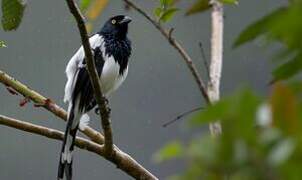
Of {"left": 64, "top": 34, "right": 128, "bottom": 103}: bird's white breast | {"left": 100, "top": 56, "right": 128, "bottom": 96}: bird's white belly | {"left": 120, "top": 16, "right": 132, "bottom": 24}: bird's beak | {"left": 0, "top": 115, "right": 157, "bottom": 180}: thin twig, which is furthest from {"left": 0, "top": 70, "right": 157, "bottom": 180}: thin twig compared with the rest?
{"left": 120, "top": 16, "right": 132, "bottom": 24}: bird's beak

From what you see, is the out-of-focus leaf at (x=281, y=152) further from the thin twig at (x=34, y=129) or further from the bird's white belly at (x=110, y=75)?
the bird's white belly at (x=110, y=75)

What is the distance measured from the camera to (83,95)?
8.11 ft

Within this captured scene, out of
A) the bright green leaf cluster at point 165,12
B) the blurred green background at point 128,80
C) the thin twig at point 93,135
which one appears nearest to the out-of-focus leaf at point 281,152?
the bright green leaf cluster at point 165,12

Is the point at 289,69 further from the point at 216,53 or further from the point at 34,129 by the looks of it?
the point at 34,129

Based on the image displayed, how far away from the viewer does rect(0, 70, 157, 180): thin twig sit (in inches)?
68.7

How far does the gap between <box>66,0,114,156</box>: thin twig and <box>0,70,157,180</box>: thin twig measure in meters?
0.04

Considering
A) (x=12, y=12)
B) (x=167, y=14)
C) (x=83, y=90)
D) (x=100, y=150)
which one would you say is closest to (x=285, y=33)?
(x=167, y=14)

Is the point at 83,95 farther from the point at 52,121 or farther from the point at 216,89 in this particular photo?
the point at 52,121

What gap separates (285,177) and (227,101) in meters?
0.04

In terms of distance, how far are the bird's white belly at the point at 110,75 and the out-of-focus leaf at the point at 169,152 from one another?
2.39 meters

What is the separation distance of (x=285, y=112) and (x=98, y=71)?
7.92ft

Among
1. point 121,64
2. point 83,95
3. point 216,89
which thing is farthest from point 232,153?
point 121,64

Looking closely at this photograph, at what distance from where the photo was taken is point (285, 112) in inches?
11.3

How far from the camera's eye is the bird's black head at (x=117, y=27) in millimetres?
2998
